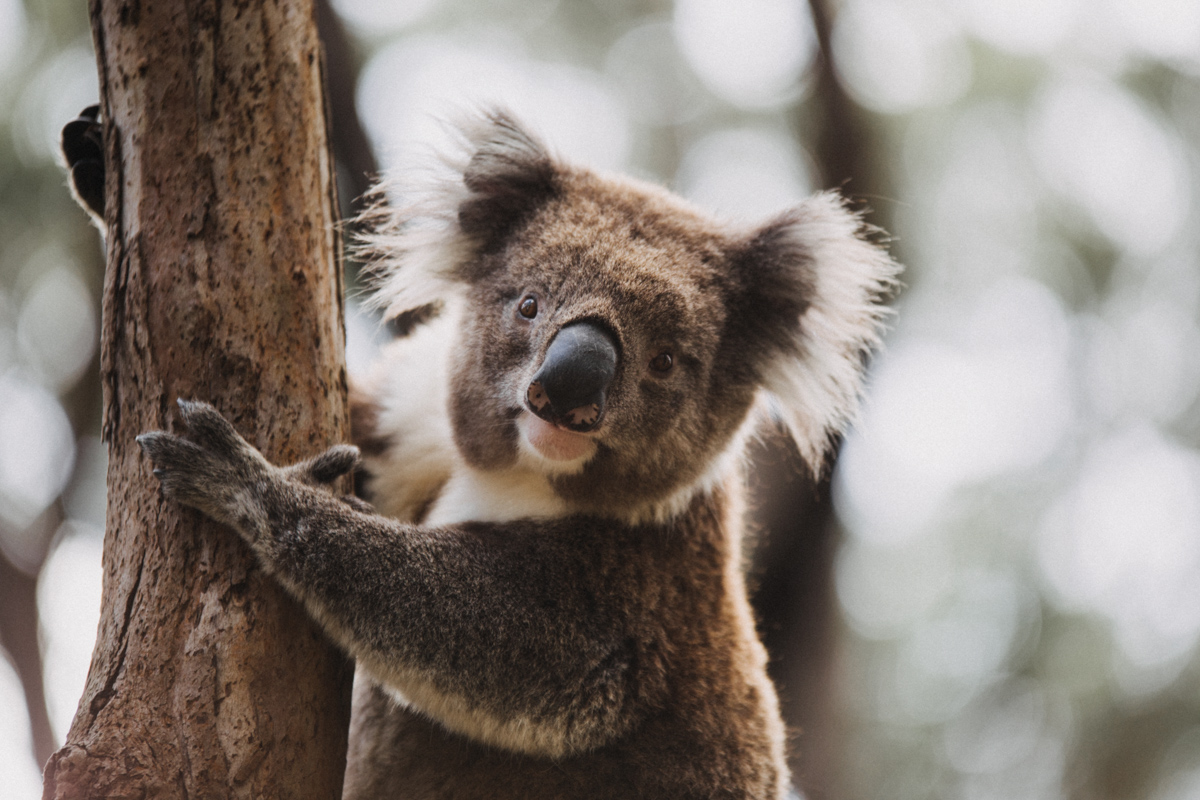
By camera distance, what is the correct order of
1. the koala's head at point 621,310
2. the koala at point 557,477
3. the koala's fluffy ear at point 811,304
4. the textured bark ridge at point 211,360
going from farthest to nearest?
the koala's fluffy ear at point 811,304, the koala's head at point 621,310, the koala at point 557,477, the textured bark ridge at point 211,360

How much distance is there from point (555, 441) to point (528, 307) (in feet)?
1.53

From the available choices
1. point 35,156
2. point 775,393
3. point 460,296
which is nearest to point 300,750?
point 460,296

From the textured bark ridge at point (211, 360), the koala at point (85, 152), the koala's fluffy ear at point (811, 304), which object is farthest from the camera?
the koala's fluffy ear at point (811, 304)

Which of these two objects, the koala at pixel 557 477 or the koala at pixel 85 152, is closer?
the koala at pixel 557 477

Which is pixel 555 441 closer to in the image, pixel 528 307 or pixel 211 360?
pixel 528 307

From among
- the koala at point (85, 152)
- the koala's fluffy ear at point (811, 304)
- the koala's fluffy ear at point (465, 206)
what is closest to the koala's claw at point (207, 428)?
the koala at point (85, 152)

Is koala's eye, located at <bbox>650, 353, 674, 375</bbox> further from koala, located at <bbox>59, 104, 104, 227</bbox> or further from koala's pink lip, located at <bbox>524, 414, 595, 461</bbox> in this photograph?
koala, located at <bbox>59, 104, 104, 227</bbox>

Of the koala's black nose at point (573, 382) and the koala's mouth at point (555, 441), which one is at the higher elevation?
the koala's black nose at point (573, 382)

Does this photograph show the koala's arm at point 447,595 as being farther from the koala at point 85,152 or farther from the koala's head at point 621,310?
the koala at point 85,152

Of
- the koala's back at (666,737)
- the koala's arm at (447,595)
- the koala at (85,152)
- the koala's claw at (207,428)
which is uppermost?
the koala at (85,152)

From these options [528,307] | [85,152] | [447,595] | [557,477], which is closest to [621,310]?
[528,307]

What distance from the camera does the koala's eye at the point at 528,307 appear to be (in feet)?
9.21

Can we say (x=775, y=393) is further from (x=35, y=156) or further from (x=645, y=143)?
(x=35, y=156)

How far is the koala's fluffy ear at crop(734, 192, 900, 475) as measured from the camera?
10.1ft
